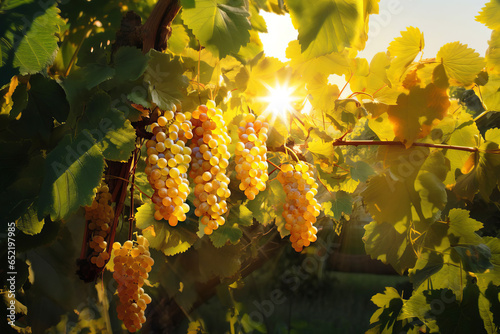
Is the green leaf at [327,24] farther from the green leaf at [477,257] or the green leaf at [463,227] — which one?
the green leaf at [477,257]

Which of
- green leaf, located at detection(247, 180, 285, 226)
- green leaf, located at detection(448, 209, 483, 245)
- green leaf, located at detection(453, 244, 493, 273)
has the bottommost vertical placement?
green leaf, located at detection(247, 180, 285, 226)

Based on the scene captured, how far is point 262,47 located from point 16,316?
5.85ft

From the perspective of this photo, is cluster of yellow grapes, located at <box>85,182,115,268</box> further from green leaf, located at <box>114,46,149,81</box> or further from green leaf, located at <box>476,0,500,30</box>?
green leaf, located at <box>476,0,500,30</box>

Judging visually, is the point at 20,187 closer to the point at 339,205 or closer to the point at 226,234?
the point at 226,234

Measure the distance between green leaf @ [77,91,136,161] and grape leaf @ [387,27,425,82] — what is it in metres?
0.94

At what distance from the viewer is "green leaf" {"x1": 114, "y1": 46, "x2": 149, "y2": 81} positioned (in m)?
1.11

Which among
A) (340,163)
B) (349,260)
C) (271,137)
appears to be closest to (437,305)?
(340,163)

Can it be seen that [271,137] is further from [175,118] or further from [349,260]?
[349,260]

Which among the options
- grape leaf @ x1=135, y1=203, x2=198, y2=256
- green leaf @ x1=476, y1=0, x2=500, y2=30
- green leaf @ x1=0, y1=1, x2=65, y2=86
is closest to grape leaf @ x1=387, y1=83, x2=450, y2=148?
green leaf @ x1=476, y1=0, x2=500, y2=30

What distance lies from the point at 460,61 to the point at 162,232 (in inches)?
50.4

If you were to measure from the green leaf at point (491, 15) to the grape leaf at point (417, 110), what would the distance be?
0.44m

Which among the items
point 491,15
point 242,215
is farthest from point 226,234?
point 491,15

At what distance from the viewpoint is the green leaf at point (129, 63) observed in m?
1.11

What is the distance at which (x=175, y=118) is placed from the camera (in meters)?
1.14
